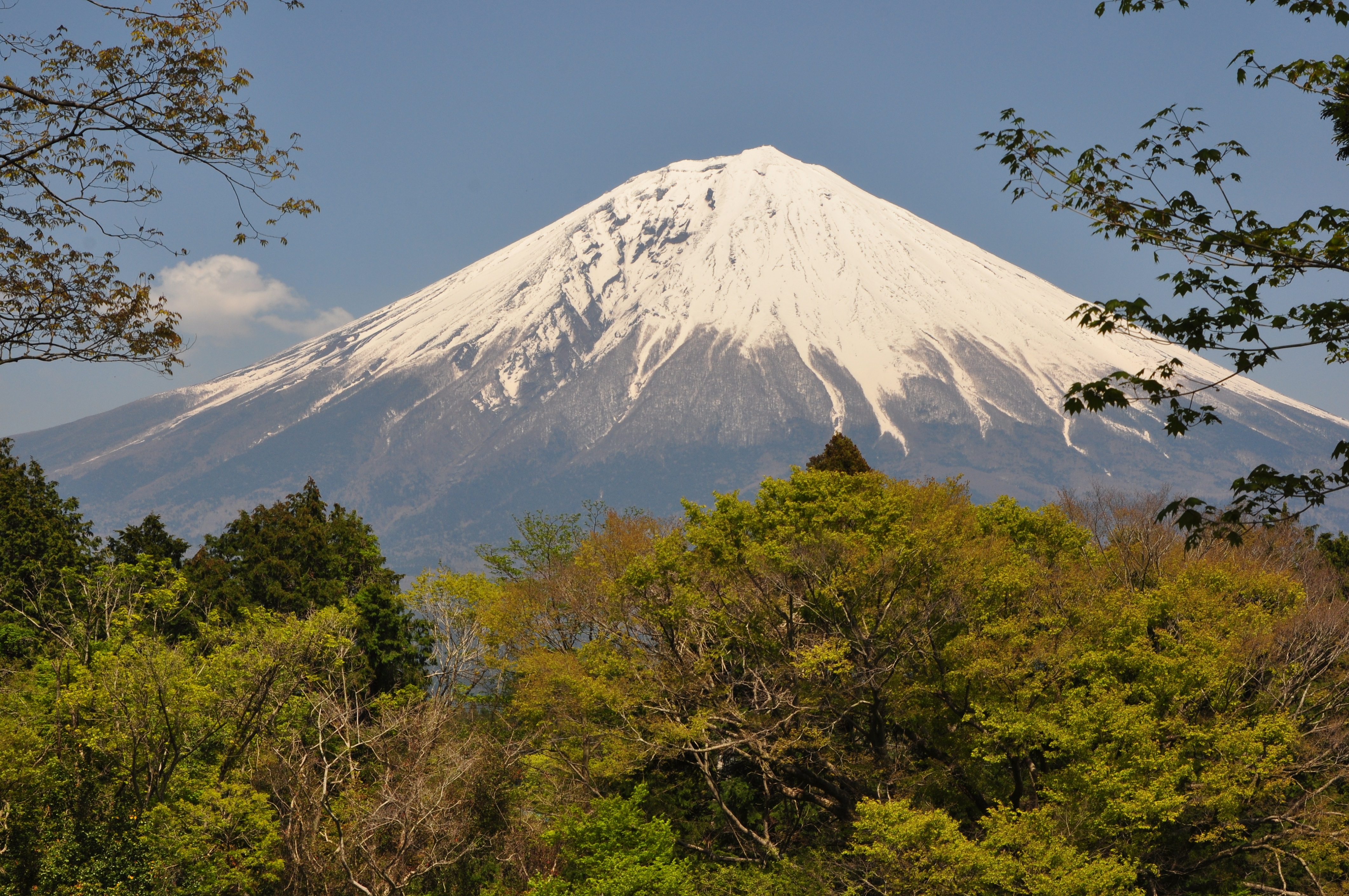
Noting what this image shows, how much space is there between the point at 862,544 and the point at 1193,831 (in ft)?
28.1

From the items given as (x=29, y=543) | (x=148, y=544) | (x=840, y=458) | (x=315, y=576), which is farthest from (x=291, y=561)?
(x=840, y=458)

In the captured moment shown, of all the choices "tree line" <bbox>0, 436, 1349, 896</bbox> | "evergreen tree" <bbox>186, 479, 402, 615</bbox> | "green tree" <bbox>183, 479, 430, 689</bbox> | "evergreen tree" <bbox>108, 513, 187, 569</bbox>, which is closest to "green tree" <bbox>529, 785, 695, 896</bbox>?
"tree line" <bbox>0, 436, 1349, 896</bbox>

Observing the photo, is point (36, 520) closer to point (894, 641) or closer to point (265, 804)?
point (265, 804)

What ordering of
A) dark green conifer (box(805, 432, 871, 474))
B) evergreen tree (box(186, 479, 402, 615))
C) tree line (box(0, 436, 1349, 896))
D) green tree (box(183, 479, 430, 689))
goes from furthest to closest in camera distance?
dark green conifer (box(805, 432, 871, 474)), evergreen tree (box(186, 479, 402, 615)), green tree (box(183, 479, 430, 689)), tree line (box(0, 436, 1349, 896))

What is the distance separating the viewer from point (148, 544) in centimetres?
3712

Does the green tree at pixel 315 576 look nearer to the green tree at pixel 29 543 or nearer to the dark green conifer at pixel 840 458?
the green tree at pixel 29 543

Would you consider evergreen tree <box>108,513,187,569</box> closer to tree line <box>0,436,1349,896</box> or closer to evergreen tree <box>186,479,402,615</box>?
evergreen tree <box>186,479,402,615</box>

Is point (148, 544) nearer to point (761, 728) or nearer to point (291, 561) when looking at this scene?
point (291, 561)

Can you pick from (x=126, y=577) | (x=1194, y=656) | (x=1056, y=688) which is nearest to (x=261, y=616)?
(x=126, y=577)

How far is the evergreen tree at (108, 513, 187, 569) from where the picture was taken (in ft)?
120

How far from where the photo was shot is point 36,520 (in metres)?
31.3

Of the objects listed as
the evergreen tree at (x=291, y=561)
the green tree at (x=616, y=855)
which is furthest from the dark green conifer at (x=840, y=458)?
the green tree at (x=616, y=855)

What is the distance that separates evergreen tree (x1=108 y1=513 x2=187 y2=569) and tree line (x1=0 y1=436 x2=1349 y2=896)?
880 cm

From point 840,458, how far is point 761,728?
1850 centimetres
